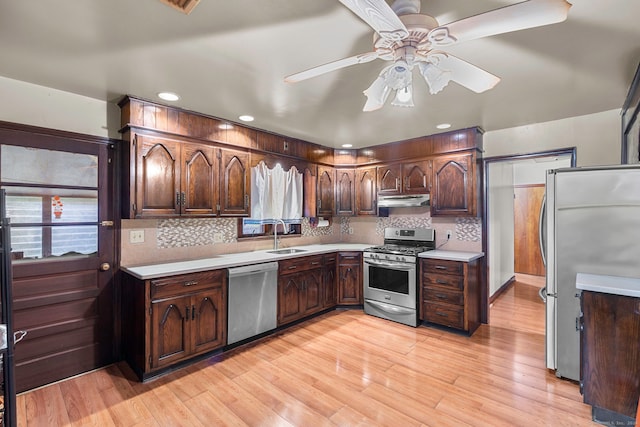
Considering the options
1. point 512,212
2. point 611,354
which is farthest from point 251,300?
point 512,212

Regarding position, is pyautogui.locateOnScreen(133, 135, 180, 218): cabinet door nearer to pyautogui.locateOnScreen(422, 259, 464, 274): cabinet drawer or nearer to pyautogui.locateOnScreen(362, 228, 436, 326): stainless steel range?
pyautogui.locateOnScreen(362, 228, 436, 326): stainless steel range

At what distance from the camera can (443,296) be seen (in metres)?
3.44

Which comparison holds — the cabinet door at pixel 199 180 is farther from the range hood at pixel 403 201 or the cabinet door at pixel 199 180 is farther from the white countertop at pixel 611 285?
the white countertop at pixel 611 285

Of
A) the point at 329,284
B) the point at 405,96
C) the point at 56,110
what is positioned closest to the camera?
the point at 405,96

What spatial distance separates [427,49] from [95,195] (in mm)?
2827

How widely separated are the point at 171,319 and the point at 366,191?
3.04m

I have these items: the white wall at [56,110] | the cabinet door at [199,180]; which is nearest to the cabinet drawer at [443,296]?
the cabinet door at [199,180]

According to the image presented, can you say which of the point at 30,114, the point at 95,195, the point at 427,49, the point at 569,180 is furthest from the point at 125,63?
the point at 569,180

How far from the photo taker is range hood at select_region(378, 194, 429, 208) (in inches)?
155

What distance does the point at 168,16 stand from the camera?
1.54m

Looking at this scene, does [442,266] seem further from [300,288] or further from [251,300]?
[251,300]

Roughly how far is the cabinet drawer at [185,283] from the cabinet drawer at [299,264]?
0.74 m

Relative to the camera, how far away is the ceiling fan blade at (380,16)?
1069mm

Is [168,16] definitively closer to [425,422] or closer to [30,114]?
[30,114]
